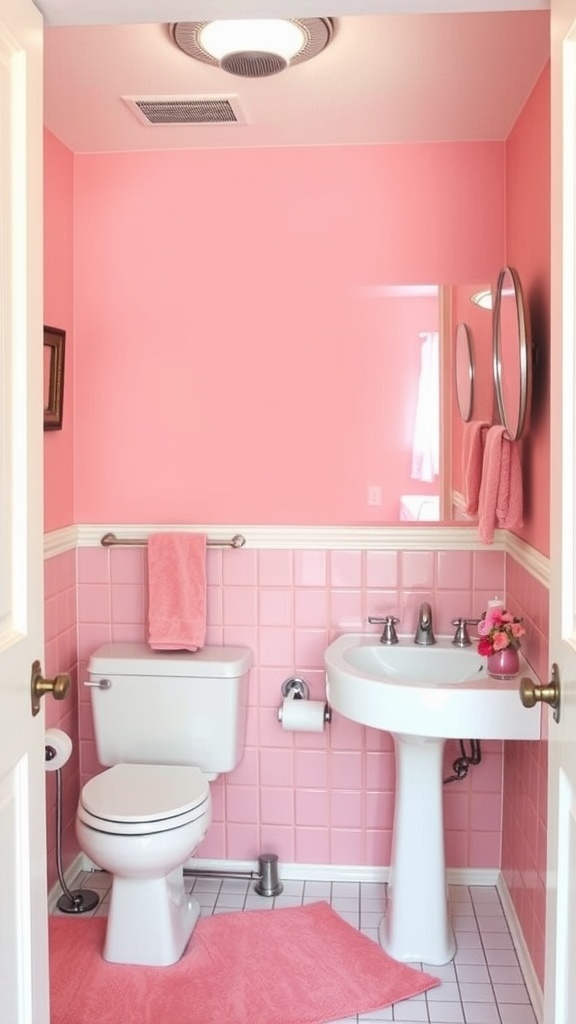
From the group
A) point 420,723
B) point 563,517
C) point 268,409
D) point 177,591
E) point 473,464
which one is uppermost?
point 268,409

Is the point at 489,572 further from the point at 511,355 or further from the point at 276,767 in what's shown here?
the point at 276,767

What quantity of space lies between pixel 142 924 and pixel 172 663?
28.2 inches

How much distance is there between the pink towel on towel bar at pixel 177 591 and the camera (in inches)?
116

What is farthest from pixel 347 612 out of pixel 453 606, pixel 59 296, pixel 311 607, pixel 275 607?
pixel 59 296

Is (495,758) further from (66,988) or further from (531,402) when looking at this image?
(66,988)

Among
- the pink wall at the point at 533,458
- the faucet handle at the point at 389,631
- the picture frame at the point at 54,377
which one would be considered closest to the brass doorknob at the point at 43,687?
the pink wall at the point at 533,458

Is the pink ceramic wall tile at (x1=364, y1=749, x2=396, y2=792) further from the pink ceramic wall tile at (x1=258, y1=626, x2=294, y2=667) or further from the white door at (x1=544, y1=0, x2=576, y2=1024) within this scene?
the white door at (x1=544, y1=0, x2=576, y2=1024)

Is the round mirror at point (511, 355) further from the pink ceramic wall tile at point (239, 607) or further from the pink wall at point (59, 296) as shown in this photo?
the pink wall at point (59, 296)

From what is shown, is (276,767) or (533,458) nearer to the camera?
(533,458)

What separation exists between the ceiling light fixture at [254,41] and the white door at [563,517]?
0.86 metres

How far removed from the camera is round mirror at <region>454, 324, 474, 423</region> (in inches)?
111

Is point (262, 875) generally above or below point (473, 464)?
below

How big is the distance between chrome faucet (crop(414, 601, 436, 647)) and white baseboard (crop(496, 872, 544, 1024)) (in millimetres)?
793

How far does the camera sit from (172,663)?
2.87m
